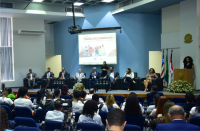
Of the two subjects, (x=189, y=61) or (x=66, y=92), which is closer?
(x=66, y=92)

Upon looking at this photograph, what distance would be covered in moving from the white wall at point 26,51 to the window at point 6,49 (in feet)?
0.79

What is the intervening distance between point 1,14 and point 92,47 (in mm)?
5109

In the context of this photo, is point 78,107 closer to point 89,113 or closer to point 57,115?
point 57,115

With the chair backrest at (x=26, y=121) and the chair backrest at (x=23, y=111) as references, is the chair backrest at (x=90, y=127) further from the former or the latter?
the chair backrest at (x=23, y=111)

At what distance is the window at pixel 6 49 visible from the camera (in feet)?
37.6

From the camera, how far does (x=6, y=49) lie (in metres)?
11.6

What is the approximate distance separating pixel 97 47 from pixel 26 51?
417cm

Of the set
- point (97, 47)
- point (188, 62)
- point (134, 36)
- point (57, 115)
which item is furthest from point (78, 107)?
point (134, 36)

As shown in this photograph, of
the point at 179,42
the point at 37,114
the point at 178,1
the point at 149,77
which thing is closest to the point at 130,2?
the point at 178,1

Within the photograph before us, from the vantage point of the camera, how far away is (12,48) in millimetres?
11727

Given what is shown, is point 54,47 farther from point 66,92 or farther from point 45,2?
point 66,92

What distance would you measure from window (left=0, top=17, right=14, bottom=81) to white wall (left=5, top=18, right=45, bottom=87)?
9.5 inches

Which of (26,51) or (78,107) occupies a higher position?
(26,51)

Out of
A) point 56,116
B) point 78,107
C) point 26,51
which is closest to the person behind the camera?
point 56,116
